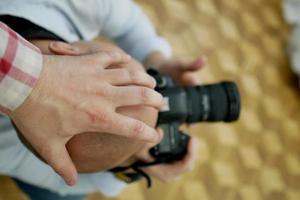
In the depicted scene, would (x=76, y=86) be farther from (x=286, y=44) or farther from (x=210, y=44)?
(x=286, y=44)

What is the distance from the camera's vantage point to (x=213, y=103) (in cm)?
62

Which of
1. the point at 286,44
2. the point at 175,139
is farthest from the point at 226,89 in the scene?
the point at 286,44

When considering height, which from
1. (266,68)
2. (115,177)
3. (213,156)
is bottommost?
(213,156)

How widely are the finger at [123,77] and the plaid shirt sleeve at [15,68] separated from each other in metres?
0.06

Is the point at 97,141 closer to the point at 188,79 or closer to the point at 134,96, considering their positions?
the point at 134,96

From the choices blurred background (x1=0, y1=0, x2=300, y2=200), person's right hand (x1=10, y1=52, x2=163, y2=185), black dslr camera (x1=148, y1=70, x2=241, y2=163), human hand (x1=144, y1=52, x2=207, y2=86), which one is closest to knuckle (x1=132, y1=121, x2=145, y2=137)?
person's right hand (x1=10, y1=52, x2=163, y2=185)

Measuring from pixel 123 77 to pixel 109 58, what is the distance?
Result: 0.03 m

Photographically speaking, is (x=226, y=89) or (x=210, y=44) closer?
(x=226, y=89)

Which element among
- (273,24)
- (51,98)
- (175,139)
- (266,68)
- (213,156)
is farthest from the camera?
(273,24)

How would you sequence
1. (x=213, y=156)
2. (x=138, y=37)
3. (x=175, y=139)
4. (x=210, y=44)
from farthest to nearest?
(x=210, y=44) < (x=213, y=156) < (x=138, y=37) < (x=175, y=139)

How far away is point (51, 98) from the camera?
406 millimetres

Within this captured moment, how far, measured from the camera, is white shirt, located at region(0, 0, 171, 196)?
21.8 inches

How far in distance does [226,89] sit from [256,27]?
102 centimetres

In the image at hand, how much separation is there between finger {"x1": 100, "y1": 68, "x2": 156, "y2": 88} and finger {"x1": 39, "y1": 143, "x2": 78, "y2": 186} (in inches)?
2.9
